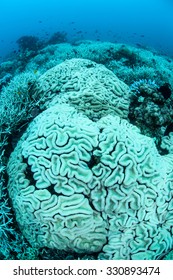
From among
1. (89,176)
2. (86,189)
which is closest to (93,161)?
(89,176)

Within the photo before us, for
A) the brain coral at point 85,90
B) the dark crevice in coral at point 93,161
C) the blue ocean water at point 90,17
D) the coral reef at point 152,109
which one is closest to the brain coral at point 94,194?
the dark crevice in coral at point 93,161

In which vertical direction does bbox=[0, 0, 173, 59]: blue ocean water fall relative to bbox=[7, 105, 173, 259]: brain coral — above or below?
above

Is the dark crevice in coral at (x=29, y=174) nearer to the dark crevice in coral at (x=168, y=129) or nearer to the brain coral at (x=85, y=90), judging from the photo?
the brain coral at (x=85, y=90)

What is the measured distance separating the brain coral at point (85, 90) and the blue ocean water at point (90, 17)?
4256cm

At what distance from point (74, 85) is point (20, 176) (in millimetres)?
2062

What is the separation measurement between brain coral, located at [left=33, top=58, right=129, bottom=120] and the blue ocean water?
140 ft

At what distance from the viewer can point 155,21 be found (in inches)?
2377

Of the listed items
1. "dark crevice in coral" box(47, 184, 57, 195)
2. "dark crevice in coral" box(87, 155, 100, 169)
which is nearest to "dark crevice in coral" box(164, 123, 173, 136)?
"dark crevice in coral" box(87, 155, 100, 169)

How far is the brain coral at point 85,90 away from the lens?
191 inches

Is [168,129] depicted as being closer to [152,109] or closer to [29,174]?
[152,109]

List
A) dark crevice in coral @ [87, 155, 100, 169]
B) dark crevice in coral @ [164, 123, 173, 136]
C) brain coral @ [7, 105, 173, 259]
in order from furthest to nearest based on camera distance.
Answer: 1. dark crevice in coral @ [164, 123, 173, 136]
2. dark crevice in coral @ [87, 155, 100, 169]
3. brain coral @ [7, 105, 173, 259]

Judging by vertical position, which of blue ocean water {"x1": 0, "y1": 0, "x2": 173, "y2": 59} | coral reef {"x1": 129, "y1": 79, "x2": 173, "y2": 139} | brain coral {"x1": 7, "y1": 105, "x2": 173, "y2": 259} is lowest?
brain coral {"x1": 7, "y1": 105, "x2": 173, "y2": 259}

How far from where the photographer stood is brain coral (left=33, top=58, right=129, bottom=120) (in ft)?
15.9

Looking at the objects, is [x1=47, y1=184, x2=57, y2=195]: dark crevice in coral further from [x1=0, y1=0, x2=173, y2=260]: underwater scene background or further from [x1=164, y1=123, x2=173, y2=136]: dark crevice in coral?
[x1=164, y1=123, x2=173, y2=136]: dark crevice in coral
